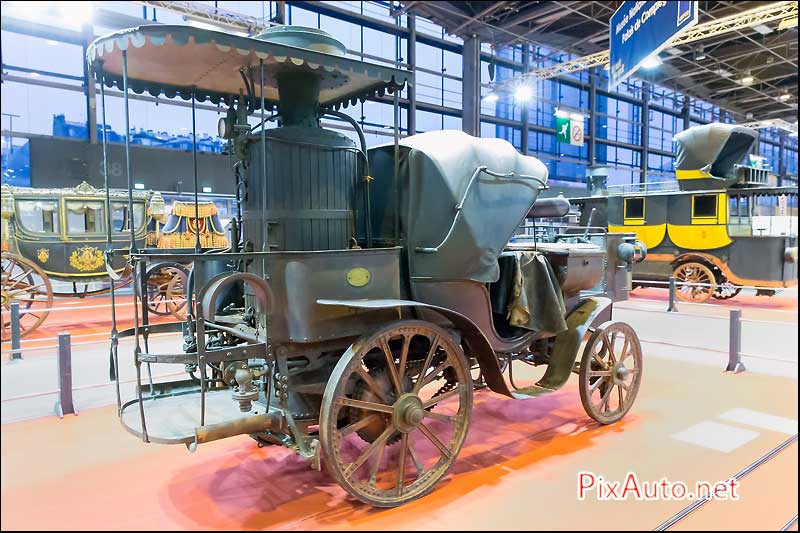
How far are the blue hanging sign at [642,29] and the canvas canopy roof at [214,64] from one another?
443 cm

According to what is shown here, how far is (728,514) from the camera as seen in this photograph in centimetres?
292

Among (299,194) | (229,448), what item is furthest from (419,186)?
(229,448)

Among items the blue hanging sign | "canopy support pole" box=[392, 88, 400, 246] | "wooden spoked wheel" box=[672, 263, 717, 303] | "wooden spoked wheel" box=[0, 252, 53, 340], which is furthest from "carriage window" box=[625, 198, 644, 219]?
"wooden spoked wheel" box=[0, 252, 53, 340]

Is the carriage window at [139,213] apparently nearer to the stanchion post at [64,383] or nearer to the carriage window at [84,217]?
the carriage window at [84,217]

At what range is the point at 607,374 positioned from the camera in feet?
14.1

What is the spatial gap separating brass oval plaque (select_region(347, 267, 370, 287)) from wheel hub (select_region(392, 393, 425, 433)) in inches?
26.1

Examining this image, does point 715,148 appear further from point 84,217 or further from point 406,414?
point 84,217

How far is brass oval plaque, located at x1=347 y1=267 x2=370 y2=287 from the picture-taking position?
2.95 metres

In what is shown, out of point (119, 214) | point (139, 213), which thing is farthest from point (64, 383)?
point (119, 214)

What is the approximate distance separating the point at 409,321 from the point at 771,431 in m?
2.99

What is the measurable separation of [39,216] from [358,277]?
22.5 ft

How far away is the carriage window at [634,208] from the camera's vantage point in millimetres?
11812

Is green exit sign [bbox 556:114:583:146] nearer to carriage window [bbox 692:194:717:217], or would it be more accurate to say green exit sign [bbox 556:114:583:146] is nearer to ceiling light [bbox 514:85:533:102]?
ceiling light [bbox 514:85:533:102]

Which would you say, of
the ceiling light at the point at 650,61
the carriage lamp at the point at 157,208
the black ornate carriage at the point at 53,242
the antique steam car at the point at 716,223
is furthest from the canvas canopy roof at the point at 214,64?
the antique steam car at the point at 716,223
